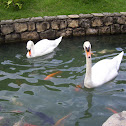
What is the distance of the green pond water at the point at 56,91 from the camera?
4301 millimetres

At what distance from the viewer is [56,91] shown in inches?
203

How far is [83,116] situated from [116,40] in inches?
199

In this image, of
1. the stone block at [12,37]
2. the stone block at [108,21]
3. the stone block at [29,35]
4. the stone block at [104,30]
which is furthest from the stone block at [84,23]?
the stone block at [12,37]

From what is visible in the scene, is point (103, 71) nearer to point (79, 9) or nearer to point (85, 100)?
point (85, 100)

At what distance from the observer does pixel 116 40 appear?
8594mm

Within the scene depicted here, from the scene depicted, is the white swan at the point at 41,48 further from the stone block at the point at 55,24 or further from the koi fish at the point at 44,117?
the koi fish at the point at 44,117

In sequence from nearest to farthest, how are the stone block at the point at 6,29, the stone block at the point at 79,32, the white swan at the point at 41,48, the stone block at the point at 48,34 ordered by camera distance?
1. the white swan at the point at 41,48
2. the stone block at the point at 6,29
3. the stone block at the point at 48,34
4. the stone block at the point at 79,32

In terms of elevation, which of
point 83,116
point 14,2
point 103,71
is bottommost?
point 83,116

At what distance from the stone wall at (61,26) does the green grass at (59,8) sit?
0.60m

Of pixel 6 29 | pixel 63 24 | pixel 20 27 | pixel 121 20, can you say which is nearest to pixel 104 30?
pixel 121 20

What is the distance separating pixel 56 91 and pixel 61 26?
172 inches

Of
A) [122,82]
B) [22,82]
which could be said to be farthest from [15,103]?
[122,82]

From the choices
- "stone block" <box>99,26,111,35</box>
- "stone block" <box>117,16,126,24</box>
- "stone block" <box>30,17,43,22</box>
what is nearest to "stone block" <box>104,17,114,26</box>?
"stone block" <box>99,26,111,35</box>

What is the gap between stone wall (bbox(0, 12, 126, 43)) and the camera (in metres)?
8.62
